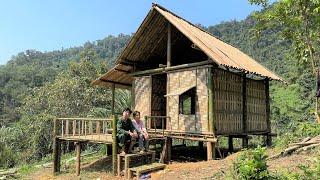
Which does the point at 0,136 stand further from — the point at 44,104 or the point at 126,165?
the point at 126,165

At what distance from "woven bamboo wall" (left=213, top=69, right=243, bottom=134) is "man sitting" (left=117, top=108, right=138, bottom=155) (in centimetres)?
325

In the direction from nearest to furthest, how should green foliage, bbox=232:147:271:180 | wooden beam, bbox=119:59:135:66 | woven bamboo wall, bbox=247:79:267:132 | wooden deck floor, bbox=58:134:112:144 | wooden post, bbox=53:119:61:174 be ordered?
green foliage, bbox=232:147:271:180
wooden deck floor, bbox=58:134:112:144
wooden post, bbox=53:119:61:174
woven bamboo wall, bbox=247:79:267:132
wooden beam, bbox=119:59:135:66

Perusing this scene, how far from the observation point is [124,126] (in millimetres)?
13320

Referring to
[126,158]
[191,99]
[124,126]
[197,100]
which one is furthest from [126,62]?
[126,158]

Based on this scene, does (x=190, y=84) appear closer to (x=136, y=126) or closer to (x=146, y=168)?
(x=136, y=126)

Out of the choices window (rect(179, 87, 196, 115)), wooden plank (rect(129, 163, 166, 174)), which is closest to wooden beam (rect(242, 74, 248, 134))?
window (rect(179, 87, 196, 115))

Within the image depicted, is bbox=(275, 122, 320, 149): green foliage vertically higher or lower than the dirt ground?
higher

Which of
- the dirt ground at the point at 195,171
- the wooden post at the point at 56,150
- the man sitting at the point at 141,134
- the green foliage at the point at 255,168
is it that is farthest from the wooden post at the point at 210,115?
the green foliage at the point at 255,168

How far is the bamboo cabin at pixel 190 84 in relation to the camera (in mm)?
14812

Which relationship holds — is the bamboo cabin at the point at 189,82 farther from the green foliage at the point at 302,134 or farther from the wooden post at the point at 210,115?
the green foliage at the point at 302,134

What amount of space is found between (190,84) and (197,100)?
0.70m

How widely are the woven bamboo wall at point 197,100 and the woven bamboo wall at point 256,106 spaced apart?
279 cm

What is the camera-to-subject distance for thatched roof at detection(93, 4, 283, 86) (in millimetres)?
15016

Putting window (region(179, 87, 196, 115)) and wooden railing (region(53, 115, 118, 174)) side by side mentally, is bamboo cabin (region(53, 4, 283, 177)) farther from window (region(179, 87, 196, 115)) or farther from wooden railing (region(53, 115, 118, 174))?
wooden railing (region(53, 115, 118, 174))
